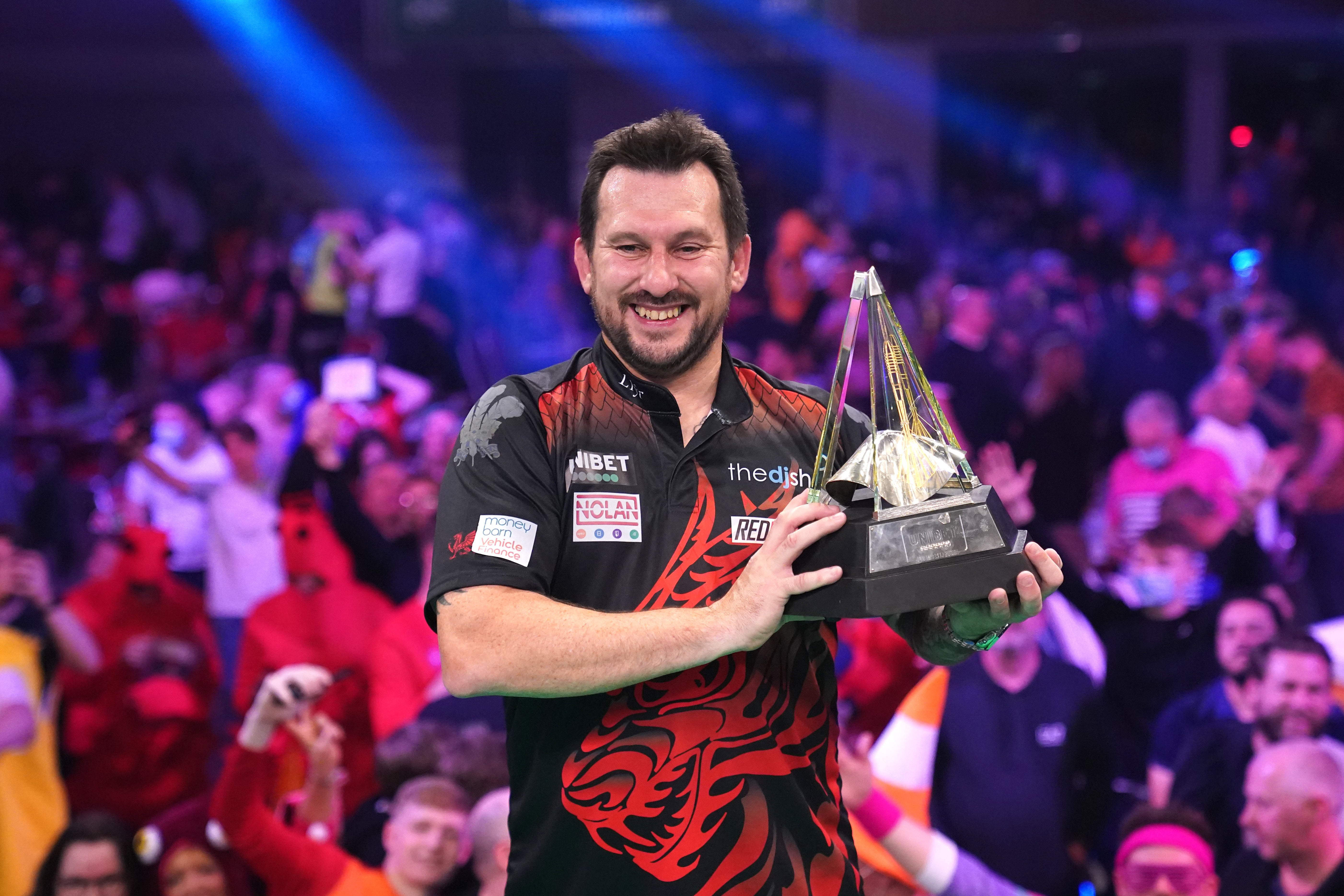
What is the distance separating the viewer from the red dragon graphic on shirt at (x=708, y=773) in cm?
166

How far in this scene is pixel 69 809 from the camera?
4180 mm

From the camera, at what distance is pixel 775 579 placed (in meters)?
1.52

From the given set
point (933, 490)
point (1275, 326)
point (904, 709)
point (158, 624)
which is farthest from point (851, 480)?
point (1275, 326)

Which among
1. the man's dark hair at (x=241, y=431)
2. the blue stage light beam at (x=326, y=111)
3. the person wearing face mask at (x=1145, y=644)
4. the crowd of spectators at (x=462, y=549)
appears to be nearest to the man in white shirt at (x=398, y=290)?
the crowd of spectators at (x=462, y=549)

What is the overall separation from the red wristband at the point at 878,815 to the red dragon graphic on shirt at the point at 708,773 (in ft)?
5.88

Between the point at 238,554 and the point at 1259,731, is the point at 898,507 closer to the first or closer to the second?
the point at 1259,731

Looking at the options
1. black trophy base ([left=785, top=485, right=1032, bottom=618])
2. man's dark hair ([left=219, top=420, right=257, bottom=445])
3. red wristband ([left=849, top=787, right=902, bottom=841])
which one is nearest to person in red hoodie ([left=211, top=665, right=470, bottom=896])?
red wristband ([left=849, top=787, right=902, bottom=841])

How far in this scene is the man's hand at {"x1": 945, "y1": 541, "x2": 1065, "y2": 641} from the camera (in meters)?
1.62

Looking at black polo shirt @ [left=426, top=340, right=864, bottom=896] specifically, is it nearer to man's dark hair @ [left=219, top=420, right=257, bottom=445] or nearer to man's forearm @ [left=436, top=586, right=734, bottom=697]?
man's forearm @ [left=436, top=586, right=734, bottom=697]

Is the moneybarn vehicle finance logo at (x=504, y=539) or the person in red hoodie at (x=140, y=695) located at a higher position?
the moneybarn vehicle finance logo at (x=504, y=539)

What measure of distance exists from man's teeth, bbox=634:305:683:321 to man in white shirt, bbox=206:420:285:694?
4.34 metres

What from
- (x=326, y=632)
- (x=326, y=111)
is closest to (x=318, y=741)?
(x=326, y=632)

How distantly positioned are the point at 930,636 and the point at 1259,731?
2.50m

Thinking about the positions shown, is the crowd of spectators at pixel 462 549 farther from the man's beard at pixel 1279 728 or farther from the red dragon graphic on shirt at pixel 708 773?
the red dragon graphic on shirt at pixel 708 773
